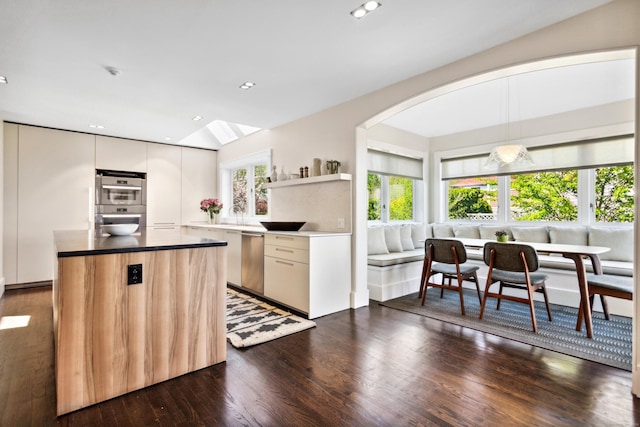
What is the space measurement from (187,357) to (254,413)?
73cm

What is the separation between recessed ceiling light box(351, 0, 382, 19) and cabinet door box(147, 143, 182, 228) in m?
4.86

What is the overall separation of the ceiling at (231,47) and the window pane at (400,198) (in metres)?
2.02

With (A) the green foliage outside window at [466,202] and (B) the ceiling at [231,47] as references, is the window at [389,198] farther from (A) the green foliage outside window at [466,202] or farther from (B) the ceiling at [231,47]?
(B) the ceiling at [231,47]

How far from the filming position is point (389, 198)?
5.25m

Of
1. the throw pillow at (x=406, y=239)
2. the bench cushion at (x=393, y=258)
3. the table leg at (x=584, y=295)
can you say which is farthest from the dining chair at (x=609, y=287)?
the throw pillow at (x=406, y=239)

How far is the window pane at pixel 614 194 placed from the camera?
3.98 meters

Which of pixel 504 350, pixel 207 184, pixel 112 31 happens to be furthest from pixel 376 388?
pixel 207 184

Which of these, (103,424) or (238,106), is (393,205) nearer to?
(238,106)

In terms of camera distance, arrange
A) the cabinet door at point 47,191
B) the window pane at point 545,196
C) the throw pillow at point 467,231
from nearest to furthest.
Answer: the window pane at point 545,196, the cabinet door at point 47,191, the throw pillow at point 467,231

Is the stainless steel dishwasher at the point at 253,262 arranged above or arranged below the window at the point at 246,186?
below

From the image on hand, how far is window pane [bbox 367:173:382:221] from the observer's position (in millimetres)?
5078

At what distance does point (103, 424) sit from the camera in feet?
5.41

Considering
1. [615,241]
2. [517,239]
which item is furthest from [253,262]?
[615,241]

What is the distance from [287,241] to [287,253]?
13 cm
